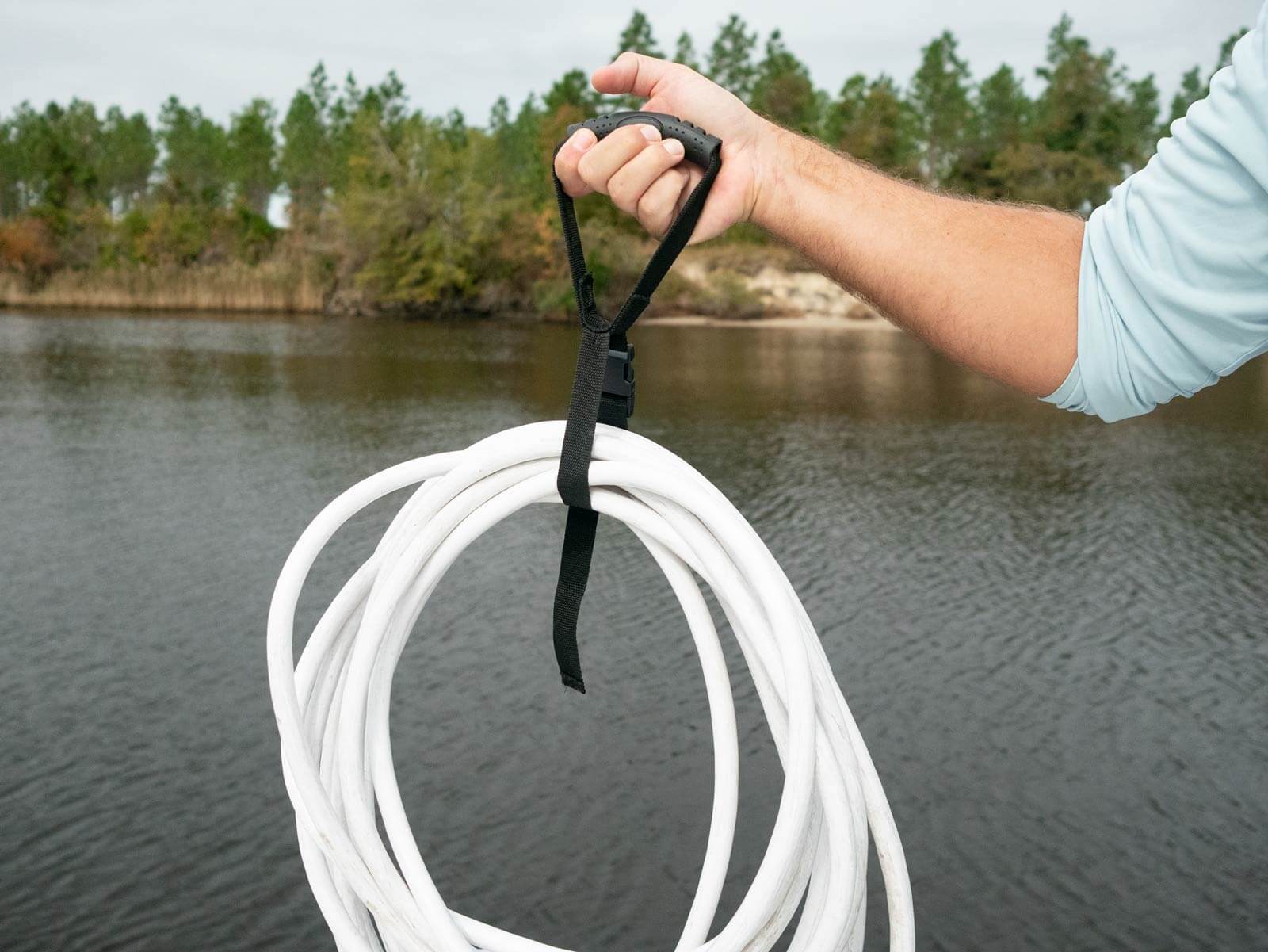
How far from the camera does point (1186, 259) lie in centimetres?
122

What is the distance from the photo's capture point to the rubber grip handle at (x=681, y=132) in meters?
1.38

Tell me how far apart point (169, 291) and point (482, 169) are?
13.9 metres

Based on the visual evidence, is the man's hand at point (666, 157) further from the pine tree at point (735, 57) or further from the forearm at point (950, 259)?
the pine tree at point (735, 57)

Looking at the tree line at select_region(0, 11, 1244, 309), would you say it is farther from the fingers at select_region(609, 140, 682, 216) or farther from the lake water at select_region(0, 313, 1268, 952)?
the fingers at select_region(609, 140, 682, 216)

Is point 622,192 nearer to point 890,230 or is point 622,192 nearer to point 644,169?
point 644,169

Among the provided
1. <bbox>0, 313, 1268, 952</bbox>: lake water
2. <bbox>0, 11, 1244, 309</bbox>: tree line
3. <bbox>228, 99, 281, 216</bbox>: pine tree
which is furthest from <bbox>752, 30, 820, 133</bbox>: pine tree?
<bbox>0, 313, 1268, 952</bbox>: lake water

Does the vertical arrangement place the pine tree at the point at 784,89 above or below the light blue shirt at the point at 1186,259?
above

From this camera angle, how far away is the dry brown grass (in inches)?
1385

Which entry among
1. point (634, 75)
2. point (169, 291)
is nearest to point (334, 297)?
point (169, 291)

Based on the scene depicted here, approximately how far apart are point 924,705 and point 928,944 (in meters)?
1.92

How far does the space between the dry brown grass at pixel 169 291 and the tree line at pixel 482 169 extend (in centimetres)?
184

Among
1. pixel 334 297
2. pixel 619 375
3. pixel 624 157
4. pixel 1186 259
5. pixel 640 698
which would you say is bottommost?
pixel 640 698

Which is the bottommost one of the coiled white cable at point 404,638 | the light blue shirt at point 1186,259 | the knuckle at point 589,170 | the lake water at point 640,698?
the lake water at point 640,698

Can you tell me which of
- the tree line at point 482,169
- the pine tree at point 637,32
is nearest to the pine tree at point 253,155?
the tree line at point 482,169
